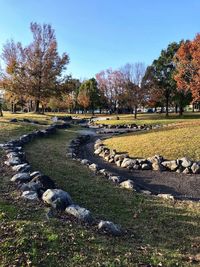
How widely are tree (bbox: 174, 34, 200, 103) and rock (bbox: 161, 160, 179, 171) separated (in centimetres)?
2205

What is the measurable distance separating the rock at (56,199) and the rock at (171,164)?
6.16 metres

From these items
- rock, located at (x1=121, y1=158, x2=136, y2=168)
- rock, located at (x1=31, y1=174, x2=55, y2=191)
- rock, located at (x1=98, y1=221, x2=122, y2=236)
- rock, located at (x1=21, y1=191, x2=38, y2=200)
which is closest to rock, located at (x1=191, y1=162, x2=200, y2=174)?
rock, located at (x1=121, y1=158, x2=136, y2=168)

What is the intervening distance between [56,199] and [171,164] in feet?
21.2

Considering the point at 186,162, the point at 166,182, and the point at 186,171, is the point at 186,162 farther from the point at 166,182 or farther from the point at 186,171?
the point at 166,182

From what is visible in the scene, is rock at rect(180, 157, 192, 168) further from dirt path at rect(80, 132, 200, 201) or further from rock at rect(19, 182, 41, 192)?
rock at rect(19, 182, 41, 192)

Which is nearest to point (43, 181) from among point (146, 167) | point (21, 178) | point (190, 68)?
point (21, 178)

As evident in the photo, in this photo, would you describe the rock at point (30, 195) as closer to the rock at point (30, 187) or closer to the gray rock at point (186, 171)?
the rock at point (30, 187)

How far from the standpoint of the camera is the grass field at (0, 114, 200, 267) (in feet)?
12.8

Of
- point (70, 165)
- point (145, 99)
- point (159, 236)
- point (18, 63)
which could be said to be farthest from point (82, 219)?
point (145, 99)

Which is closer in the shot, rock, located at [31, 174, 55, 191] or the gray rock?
rock, located at [31, 174, 55, 191]

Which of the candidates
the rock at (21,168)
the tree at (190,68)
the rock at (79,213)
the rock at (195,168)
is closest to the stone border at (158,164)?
the rock at (195,168)

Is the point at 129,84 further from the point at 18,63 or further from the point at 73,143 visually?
the point at 73,143

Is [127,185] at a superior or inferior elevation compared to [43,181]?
inferior

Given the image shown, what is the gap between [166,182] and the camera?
32.3ft
